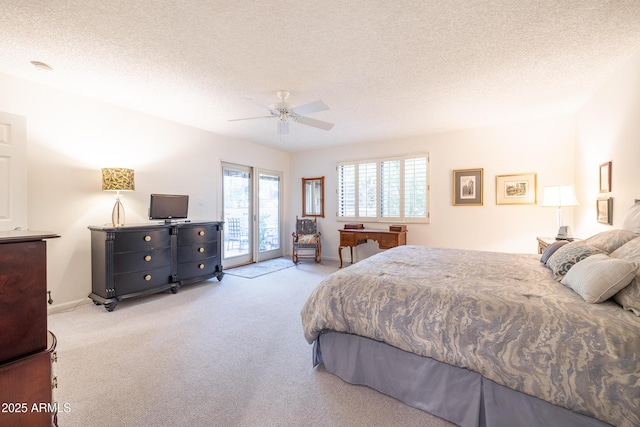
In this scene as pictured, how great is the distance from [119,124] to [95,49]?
1.56 metres

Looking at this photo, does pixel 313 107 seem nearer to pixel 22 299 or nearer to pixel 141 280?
pixel 22 299

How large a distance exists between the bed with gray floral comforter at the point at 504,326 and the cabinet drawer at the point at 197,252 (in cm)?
272

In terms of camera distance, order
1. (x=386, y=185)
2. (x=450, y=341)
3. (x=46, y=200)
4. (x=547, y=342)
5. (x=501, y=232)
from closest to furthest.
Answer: (x=547, y=342), (x=450, y=341), (x=46, y=200), (x=501, y=232), (x=386, y=185)

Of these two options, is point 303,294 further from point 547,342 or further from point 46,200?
point 46,200

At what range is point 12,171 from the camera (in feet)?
8.42

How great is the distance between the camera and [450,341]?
1.47 meters

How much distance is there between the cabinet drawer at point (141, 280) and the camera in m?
3.25

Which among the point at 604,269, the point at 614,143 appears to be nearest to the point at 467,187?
the point at 614,143

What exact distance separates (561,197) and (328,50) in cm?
342

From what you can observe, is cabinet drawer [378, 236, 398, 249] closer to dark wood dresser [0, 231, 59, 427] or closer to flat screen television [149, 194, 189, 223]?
flat screen television [149, 194, 189, 223]

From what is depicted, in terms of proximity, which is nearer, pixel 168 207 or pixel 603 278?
pixel 603 278

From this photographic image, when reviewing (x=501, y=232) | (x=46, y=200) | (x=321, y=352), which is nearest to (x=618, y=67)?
(x=501, y=232)

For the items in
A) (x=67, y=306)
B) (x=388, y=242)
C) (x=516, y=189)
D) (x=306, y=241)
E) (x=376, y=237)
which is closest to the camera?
(x=67, y=306)

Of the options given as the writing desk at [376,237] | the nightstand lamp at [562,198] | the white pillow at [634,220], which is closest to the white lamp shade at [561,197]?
the nightstand lamp at [562,198]
